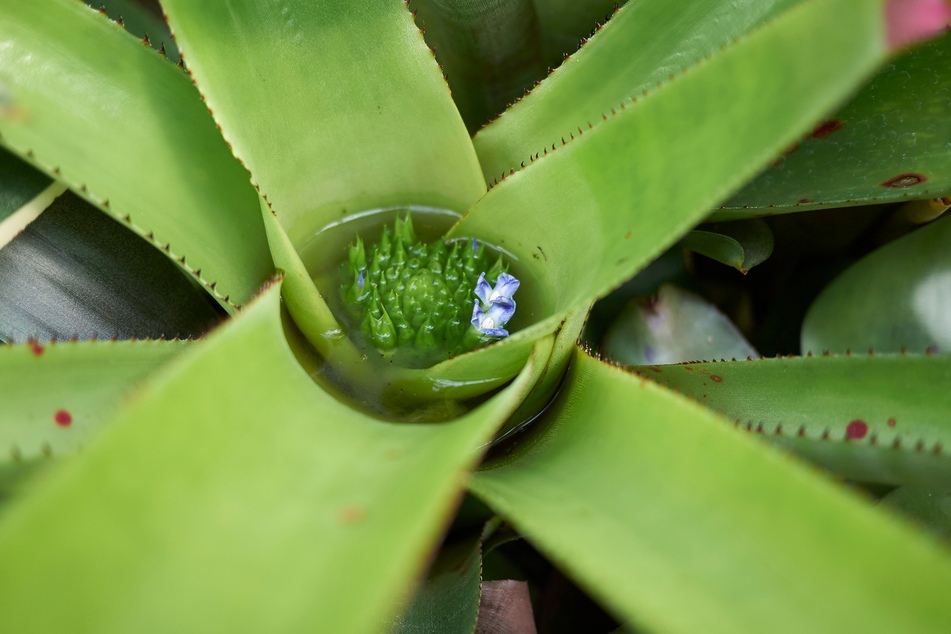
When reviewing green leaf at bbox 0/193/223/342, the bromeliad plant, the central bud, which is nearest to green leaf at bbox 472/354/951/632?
the bromeliad plant

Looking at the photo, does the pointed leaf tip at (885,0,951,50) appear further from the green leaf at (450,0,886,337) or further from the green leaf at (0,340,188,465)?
the green leaf at (0,340,188,465)

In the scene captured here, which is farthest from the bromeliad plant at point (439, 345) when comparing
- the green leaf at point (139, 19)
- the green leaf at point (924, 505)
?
the green leaf at point (139, 19)

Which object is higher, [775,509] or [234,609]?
[234,609]

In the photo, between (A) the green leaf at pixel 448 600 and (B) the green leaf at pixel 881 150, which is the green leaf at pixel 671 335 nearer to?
(B) the green leaf at pixel 881 150

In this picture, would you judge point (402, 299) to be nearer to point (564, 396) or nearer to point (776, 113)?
point (564, 396)

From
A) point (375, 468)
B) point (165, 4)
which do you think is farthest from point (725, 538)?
point (165, 4)
